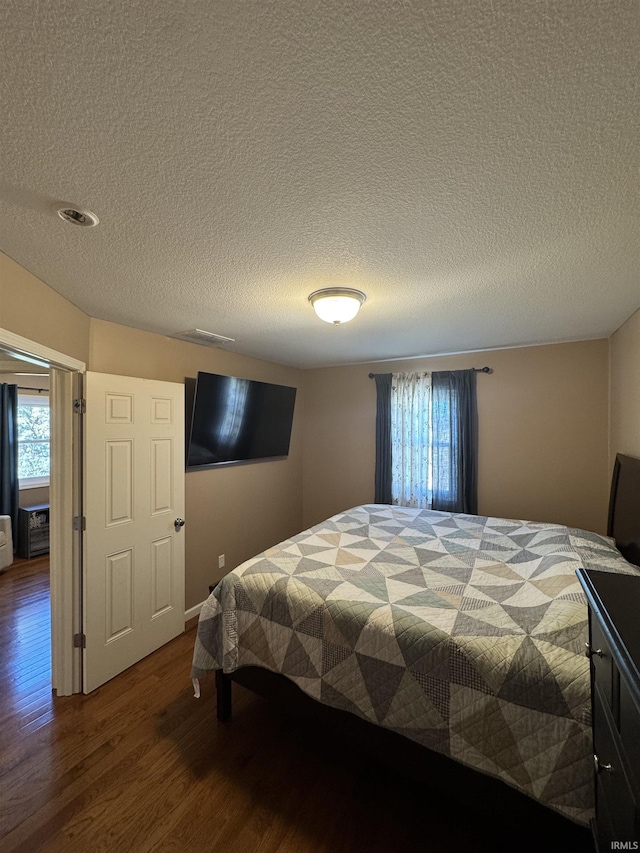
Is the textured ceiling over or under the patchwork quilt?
over

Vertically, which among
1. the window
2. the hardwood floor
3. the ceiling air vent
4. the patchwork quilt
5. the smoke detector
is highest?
the ceiling air vent

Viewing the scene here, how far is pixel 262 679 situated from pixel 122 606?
4.17 ft

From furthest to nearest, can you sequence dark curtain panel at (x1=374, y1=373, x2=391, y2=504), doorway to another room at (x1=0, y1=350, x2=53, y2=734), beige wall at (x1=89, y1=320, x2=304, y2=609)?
dark curtain panel at (x1=374, y1=373, x2=391, y2=504)
beige wall at (x1=89, y1=320, x2=304, y2=609)
doorway to another room at (x1=0, y1=350, x2=53, y2=734)

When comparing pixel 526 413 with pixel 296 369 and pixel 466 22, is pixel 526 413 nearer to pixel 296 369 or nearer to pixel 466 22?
pixel 296 369

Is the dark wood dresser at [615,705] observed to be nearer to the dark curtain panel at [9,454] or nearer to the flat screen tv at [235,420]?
the flat screen tv at [235,420]

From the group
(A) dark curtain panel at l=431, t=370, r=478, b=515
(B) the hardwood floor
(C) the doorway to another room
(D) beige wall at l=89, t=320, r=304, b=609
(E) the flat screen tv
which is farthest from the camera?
(A) dark curtain panel at l=431, t=370, r=478, b=515

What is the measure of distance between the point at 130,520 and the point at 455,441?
10.1ft

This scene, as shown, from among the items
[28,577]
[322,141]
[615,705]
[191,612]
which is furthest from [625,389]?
[28,577]

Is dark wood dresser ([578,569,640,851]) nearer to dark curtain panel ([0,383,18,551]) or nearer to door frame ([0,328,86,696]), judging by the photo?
door frame ([0,328,86,696])

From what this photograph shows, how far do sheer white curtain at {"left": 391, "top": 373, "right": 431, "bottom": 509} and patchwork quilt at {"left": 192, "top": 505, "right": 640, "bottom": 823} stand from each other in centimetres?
141

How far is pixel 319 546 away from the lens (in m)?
2.46

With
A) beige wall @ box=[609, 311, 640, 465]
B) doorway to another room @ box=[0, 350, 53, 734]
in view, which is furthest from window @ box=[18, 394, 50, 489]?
beige wall @ box=[609, 311, 640, 465]

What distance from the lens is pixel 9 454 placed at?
4.75 m

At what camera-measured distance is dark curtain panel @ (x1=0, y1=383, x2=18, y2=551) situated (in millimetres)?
4707
